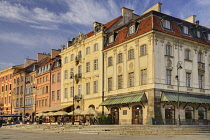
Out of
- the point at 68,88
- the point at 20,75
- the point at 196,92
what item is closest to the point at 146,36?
the point at 196,92

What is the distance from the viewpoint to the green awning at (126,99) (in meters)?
36.3

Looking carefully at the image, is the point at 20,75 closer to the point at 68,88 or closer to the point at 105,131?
the point at 68,88

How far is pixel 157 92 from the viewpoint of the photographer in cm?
3584

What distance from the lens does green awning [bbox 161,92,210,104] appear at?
3540 centimetres

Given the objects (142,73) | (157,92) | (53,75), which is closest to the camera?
(157,92)

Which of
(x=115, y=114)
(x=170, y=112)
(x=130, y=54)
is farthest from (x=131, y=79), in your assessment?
(x=170, y=112)

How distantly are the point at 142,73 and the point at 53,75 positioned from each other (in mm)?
27385

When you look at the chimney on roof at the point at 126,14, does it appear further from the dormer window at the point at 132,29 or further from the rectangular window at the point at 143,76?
the rectangular window at the point at 143,76

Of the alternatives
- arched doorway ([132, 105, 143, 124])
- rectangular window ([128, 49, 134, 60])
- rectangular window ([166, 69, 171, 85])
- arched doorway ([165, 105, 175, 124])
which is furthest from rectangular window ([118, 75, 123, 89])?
arched doorway ([165, 105, 175, 124])

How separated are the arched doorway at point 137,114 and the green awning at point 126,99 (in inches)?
52.5

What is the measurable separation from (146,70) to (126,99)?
4.52 m

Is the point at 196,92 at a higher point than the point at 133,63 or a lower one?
lower

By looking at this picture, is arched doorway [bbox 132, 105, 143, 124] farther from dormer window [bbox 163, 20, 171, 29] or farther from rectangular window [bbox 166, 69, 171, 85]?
dormer window [bbox 163, 20, 171, 29]

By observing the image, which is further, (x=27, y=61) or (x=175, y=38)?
(x=27, y=61)
